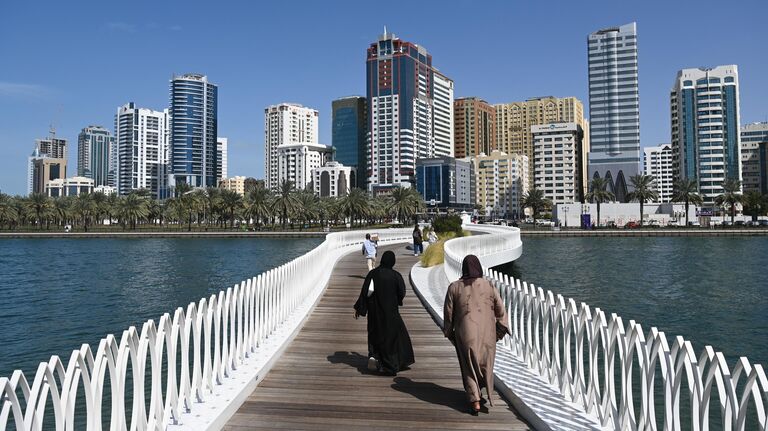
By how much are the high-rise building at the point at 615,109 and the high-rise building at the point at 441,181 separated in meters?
43.2

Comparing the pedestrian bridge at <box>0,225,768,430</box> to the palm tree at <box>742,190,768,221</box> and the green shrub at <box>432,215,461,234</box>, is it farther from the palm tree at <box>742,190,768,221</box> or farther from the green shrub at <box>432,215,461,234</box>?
the palm tree at <box>742,190,768,221</box>

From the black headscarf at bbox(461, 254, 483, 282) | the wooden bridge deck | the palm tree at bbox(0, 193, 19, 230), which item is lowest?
the wooden bridge deck

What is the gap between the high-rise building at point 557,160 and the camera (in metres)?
183

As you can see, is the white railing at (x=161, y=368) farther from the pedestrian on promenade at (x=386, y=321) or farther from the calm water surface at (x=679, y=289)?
the calm water surface at (x=679, y=289)

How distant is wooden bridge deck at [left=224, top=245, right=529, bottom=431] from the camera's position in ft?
19.5

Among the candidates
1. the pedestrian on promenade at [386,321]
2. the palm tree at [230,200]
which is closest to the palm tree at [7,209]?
the palm tree at [230,200]

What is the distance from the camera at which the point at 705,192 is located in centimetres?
15862

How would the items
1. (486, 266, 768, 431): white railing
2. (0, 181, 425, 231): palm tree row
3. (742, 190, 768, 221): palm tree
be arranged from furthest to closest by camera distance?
(742, 190, 768, 221): palm tree < (0, 181, 425, 231): palm tree row < (486, 266, 768, 431): white railing

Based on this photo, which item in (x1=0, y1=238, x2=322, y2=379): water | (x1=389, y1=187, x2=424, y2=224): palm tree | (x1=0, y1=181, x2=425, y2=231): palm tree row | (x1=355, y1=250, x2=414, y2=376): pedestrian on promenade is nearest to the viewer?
(x1=355, y1=250, x2=414, y2=376): pedestrian on promenade

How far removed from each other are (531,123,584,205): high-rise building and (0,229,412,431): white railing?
18057 centimetres

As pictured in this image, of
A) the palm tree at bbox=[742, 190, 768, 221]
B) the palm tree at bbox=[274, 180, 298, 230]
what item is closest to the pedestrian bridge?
the palm tree at bbox=[274, 180, 298, 230]

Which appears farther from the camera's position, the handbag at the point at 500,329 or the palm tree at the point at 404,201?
the palm tree at the point at 404,201

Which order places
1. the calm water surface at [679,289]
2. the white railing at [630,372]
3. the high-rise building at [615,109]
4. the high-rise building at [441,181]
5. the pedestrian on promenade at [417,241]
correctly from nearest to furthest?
the white railing at [630,372], the calm water surface at [679,289], the pedestrian on promenade at [417,241], the high-rise building at [615,109], the high-rise building at [441,181]

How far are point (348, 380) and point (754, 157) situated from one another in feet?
711
